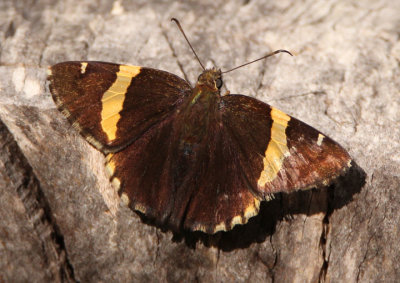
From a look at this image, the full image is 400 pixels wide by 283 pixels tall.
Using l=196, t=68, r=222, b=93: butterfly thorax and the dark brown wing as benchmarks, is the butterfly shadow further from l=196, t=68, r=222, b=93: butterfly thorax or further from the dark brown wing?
l=196, t=68, r=222, b=93: butterfly thorax

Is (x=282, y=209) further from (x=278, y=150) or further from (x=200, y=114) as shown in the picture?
(x=200, y=114)

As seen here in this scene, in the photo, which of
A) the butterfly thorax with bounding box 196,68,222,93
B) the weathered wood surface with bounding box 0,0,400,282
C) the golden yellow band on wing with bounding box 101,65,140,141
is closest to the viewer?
the weathered wood surface with bounding box 0,0,400,282

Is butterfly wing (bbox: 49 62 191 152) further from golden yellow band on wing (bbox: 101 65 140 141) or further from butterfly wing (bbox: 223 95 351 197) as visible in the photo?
butterfly wing (bbox: 223 95 351 197)

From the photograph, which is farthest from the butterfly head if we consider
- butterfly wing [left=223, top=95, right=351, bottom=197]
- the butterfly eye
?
butterfly wing [left=223, top=95, right=351, bottom=197]

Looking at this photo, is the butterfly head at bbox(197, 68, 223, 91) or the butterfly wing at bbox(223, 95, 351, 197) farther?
the butterfly head at bbox(197, 68, 223, 91)

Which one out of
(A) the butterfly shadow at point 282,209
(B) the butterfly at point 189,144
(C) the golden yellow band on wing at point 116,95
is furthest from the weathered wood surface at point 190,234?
(C) the golden yellow band on wing at point 116,95

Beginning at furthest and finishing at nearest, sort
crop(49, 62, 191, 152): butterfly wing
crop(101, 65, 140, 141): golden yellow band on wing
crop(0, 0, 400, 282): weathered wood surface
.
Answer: crop(101, 65, 140, 141): golden yellow band on wing → crop(49, 62, 191, 152): butterfly wing → crop(0, 0, 400, 282): weathered wood surface

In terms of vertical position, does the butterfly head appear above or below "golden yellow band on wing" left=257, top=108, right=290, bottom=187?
above

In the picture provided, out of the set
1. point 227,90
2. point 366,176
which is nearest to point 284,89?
point 227,90
